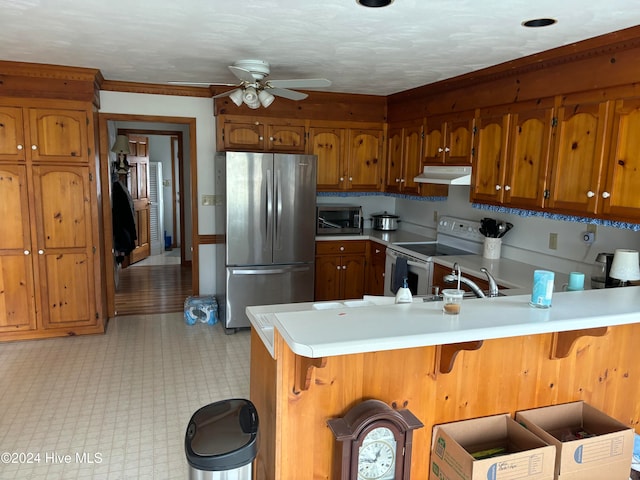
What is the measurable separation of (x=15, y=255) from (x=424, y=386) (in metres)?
3.77

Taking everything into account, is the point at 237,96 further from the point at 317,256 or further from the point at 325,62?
the point at 317,256

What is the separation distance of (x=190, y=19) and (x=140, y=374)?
2.57 meters

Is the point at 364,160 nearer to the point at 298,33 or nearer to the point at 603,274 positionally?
the point at 298,33

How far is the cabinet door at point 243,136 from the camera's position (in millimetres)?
4691

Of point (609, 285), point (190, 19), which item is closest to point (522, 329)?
point (609, 285)

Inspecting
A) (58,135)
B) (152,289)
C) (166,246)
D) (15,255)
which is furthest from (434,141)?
(166,246)

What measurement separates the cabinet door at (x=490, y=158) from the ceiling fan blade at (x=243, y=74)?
178 cm

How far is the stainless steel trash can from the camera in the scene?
148 cm

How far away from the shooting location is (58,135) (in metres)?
4.04

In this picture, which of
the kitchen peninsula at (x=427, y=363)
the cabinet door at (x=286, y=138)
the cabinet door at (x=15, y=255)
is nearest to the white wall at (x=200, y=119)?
the cabinet door at (x=286, y=138)

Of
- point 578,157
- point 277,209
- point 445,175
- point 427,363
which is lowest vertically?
point 427,363

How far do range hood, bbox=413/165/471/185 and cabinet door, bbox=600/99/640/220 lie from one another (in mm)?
1249

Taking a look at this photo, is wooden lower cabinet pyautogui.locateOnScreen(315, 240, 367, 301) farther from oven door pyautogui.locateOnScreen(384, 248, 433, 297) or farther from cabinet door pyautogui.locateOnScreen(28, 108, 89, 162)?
cabinet door pyautogui.locateOnScreen(28, 108, 89, 162)

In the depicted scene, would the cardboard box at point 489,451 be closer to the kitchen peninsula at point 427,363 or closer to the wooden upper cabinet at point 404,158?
the kitchen peninsula at point 427,363
